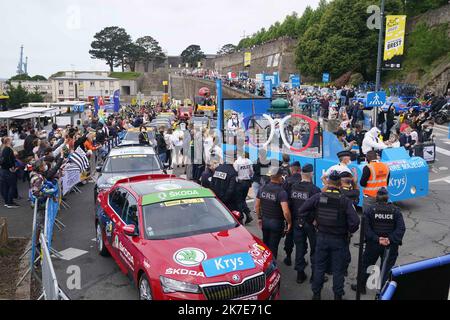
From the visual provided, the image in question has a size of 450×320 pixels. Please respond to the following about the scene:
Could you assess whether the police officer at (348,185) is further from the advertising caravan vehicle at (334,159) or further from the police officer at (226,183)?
the police officer at (226,183)

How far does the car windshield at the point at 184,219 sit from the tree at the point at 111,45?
132446mm

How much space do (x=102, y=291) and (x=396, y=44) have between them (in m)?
15.8

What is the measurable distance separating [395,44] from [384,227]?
13802 millimetres

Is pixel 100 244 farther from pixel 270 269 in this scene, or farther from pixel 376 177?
pixel 376 177

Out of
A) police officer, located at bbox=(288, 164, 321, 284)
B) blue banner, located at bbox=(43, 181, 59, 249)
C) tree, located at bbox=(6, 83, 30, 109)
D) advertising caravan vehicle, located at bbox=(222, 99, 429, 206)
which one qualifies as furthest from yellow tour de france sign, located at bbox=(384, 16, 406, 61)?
tree, located at bbox=(6, 83, 30, 109)

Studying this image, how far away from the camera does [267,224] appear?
24.6ft

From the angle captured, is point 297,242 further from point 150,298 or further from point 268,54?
point 268,54

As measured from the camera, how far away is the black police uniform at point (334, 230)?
6141mm

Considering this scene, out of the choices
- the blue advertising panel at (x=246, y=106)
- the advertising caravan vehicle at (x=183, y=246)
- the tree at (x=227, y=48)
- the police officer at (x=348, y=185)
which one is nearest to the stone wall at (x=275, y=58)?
the blue advertising panel at (x=246, y=106)

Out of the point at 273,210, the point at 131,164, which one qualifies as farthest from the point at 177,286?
the point at 131,164

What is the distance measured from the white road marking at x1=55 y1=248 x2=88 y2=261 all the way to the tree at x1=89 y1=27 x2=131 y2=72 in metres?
Result: 130

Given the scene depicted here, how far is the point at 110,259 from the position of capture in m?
8.45
